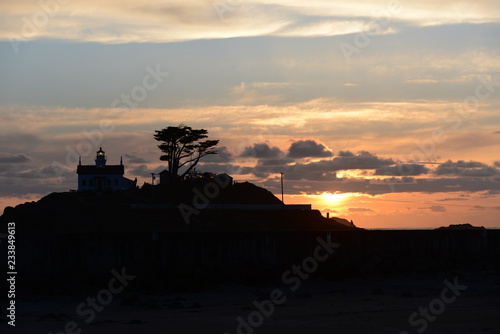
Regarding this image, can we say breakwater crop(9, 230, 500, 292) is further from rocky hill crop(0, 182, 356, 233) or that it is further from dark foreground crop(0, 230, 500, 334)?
rocky hill crop(0, 182, 356, 233)

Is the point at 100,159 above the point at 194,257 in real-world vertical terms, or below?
above

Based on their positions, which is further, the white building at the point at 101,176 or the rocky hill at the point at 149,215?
the white building at the point at 101,176

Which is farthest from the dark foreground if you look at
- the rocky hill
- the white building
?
the white building

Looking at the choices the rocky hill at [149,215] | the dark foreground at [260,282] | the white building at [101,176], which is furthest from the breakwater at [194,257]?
the white building at [101,176]

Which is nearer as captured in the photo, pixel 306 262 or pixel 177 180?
pixel 306 262

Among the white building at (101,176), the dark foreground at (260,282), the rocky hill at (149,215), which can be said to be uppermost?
the white building at (101,176)

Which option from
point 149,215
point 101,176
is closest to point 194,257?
point 149,215

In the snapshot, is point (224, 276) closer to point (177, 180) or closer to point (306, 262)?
point (306, 262)

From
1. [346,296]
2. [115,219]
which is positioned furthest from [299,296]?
[115,219]

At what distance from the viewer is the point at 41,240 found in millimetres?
30516

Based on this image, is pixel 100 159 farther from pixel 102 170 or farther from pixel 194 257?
pixel 194 257

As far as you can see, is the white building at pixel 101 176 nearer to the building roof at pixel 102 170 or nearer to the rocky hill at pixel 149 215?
the building roof at pixel 102 170

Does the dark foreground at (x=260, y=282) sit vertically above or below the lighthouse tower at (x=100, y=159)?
below

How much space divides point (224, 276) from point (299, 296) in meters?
4.00
